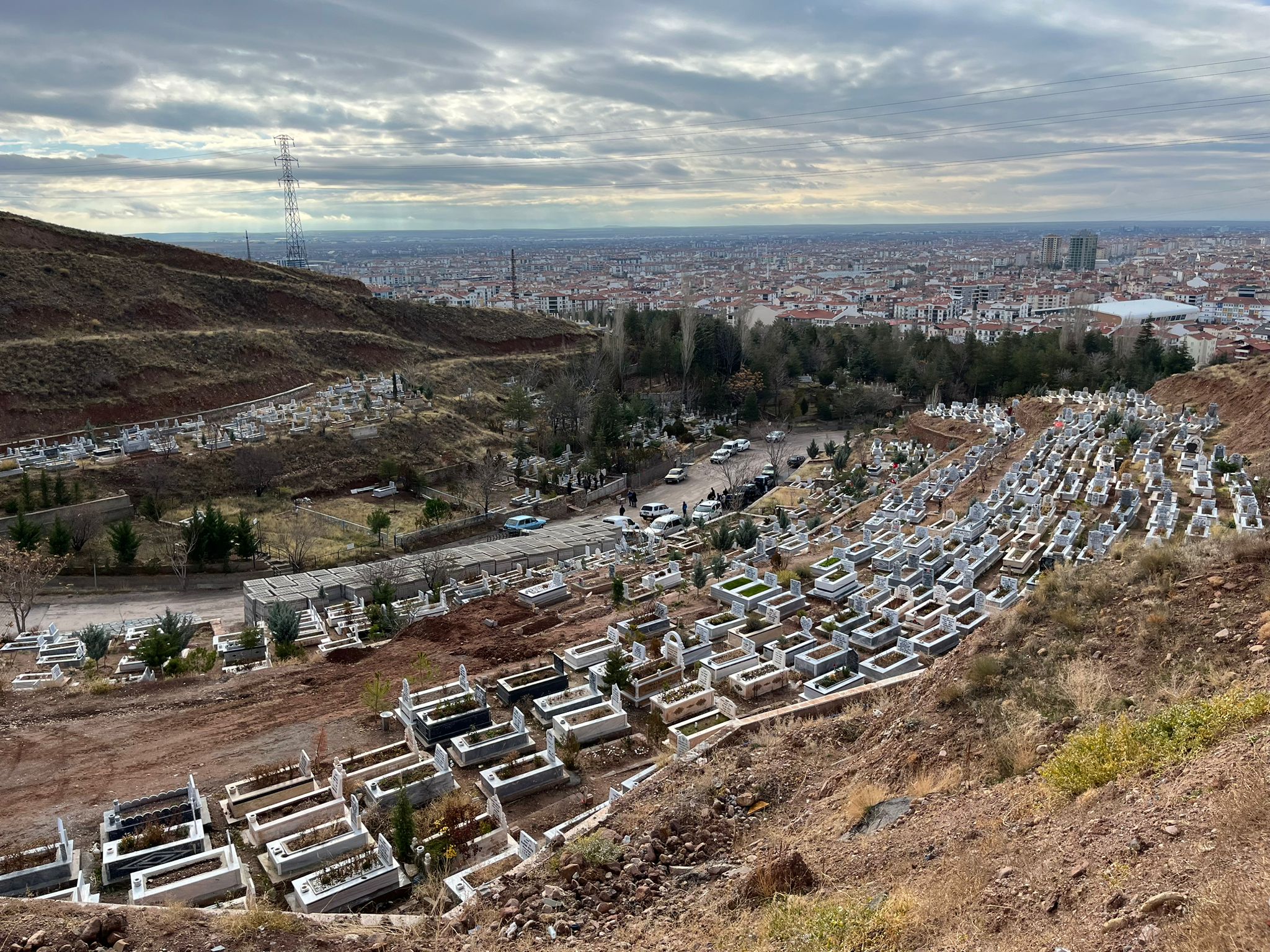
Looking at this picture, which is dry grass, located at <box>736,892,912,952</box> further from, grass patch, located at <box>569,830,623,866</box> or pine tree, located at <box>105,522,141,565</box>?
pine tree, located at <box>105,522,141,565</box>

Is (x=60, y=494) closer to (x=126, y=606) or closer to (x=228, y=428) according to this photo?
(x=126, y=606)

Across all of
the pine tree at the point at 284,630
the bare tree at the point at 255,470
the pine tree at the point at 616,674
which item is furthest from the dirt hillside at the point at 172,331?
the pine tree at the point at 616,674

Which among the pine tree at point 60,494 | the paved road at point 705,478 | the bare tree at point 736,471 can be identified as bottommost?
the paved road at point 705,478

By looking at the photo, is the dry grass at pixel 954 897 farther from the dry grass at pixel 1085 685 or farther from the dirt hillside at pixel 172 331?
the dirt hillside at pixel 172 331

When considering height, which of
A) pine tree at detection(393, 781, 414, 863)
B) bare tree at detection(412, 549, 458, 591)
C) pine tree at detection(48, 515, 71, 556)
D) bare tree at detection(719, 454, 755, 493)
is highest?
pine tree at detection(393, 781, 414, 863)

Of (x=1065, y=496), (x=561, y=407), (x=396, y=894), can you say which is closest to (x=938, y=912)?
(x=396, y=894)

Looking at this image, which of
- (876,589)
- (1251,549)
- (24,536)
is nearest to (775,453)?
(876,589)

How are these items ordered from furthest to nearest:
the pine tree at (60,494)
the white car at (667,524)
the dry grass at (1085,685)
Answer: the white car at (667,524), the pine tree at (60,494), the dry grass at (1085,685)

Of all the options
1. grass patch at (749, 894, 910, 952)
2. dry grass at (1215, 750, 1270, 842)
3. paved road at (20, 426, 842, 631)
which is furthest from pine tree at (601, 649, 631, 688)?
paved road at (20, 426, 842, 631)
